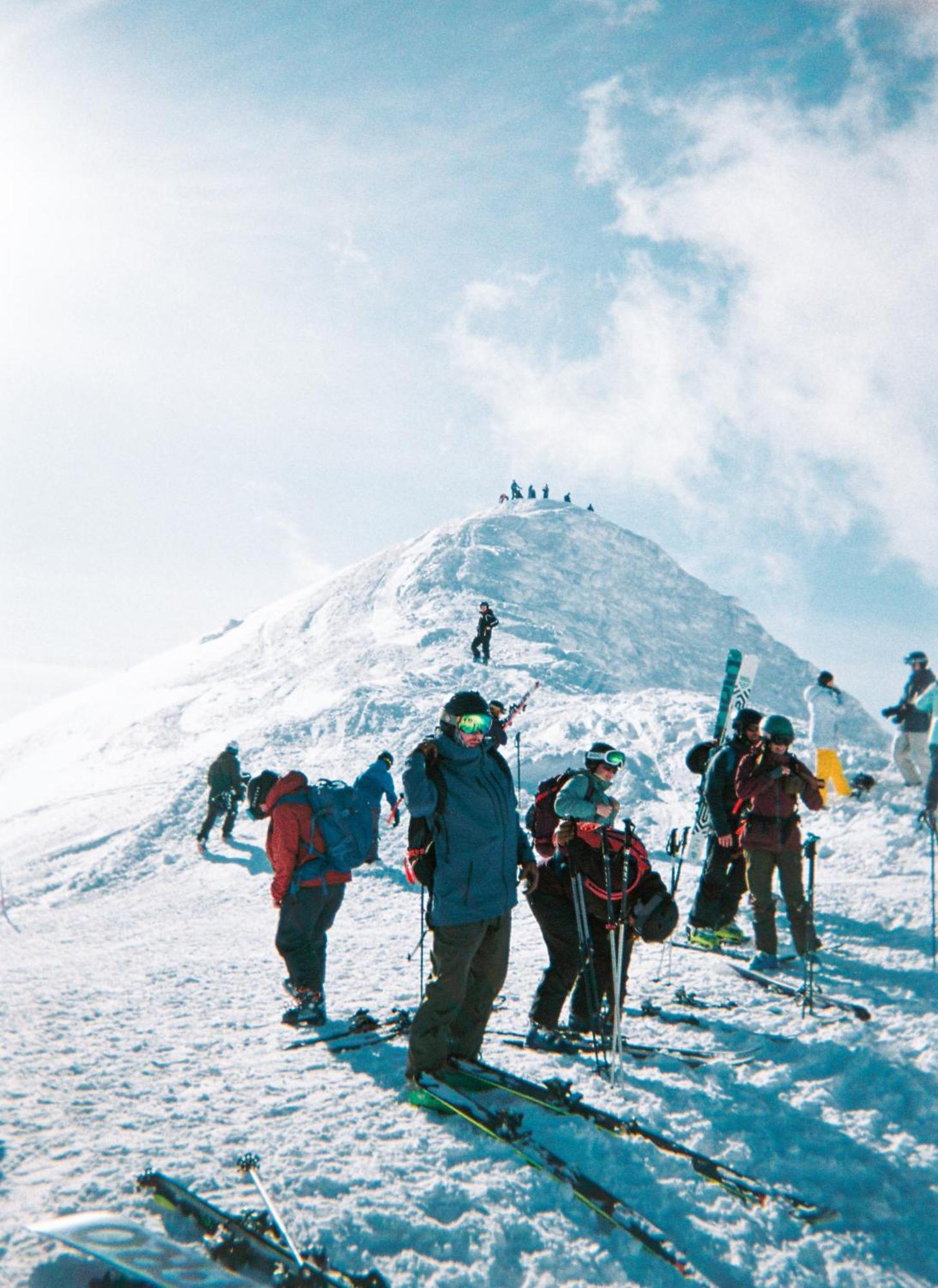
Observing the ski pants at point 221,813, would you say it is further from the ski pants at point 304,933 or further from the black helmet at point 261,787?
the ski pants at point 304,933

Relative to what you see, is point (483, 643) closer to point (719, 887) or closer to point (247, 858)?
point (247, 858)

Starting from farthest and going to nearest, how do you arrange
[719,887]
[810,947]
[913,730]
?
[913,730], [719,887], [810,947]

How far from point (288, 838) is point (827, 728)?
10227mm

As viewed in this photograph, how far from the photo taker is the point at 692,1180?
3.34 meters

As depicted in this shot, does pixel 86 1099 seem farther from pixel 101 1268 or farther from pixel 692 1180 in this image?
pixel 692 1180

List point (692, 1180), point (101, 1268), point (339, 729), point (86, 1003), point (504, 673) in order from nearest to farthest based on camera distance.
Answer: point (101, 1268), point (692, 1180), point (86, 1003), point (339, 729), point (504, 673)

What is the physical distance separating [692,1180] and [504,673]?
2172 cm

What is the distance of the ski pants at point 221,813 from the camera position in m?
13.6

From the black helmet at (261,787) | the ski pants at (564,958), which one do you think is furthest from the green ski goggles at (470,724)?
the black helmet at (261,787)

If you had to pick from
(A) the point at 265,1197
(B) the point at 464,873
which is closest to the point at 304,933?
(B) the point at 464,873

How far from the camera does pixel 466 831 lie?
429 cm

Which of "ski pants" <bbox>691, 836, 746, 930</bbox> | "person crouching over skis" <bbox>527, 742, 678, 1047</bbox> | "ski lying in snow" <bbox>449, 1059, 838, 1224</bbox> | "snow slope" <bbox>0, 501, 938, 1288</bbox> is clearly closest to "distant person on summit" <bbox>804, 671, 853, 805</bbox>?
"snow slope" <bbox>0, 501, 938, 1288</bbox>

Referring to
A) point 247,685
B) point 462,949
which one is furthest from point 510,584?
point 462,949

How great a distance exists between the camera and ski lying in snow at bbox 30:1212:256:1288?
2432mm
